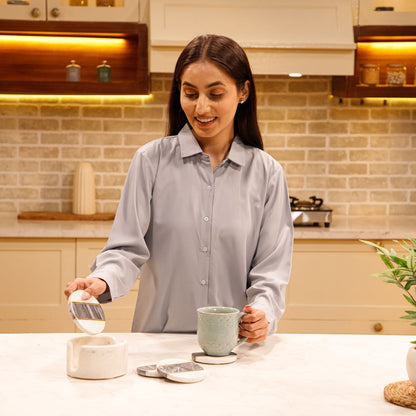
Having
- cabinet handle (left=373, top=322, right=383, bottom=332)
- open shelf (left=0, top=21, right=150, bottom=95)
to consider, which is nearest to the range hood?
open shelf (left=0, top=21, right=150, bottom=95)

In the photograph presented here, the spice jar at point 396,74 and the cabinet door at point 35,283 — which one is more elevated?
the spice jar at point 396,74

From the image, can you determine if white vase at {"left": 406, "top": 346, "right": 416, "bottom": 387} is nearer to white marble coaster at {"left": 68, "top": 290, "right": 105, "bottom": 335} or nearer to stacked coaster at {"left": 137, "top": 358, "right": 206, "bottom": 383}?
stacked coaster at {"left": 137, "top": 358, "right": 206, "bottom": 383}

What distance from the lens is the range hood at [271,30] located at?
3574mm

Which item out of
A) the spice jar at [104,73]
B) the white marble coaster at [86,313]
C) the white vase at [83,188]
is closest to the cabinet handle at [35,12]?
the spice jar at [104,73]

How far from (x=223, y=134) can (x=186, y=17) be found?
182 centimetres

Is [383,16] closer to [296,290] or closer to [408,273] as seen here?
[296,290]

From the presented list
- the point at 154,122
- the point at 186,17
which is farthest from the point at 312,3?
the point at 154,122

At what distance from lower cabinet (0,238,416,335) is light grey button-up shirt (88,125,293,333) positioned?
156 cm

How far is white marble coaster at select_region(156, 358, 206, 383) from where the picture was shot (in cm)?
134

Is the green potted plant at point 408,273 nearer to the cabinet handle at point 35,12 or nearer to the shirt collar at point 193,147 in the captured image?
the shirt collar at point 193,147

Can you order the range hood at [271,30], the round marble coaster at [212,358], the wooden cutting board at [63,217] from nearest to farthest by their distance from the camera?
the round marble coaster at [212,358], the range hood at [271,30], the wooden cutting board at [63,217]

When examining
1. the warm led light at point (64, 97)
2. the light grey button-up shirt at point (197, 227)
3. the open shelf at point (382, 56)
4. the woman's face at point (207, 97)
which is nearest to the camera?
the woman's face at point (207, 97)

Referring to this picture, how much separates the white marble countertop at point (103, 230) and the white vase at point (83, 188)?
152mm

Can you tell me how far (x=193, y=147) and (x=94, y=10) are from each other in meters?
2.04
